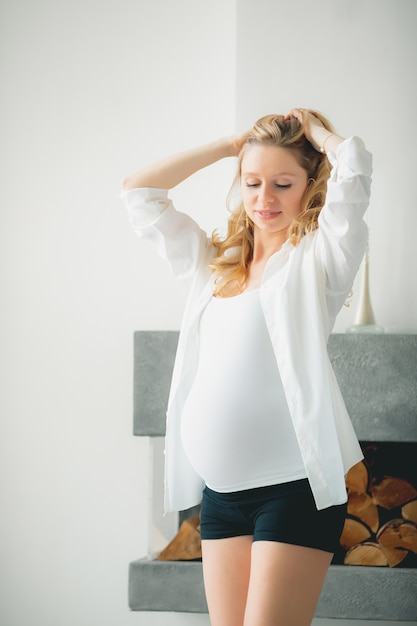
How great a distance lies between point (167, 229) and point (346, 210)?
0.53 meters

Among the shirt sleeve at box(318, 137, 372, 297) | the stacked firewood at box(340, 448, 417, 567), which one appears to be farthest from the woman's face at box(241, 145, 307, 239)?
the stacked firewood at box(340, 448, 417, 567)

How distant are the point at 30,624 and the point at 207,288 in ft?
6.54

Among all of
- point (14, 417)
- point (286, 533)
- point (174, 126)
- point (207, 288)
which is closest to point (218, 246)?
point (207, 288)

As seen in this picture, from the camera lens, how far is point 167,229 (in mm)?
2041

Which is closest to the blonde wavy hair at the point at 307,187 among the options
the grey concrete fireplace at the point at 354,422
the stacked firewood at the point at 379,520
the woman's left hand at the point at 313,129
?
the woman's left hand at the point at 313,129

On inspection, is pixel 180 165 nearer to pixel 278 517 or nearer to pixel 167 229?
pixel 167 229

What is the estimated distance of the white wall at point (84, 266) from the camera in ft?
10.7

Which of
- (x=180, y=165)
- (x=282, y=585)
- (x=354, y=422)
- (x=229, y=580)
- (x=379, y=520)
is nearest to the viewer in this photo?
(x=282, y=585)

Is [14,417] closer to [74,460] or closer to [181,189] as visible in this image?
[74,460]

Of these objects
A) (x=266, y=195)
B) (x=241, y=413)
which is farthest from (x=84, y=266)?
(x=241, y=413)

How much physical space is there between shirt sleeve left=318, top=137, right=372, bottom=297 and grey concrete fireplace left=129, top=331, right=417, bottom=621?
1.02 m

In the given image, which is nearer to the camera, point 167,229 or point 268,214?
point 268,214

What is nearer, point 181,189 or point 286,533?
point 286,533

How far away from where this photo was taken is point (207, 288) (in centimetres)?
200
